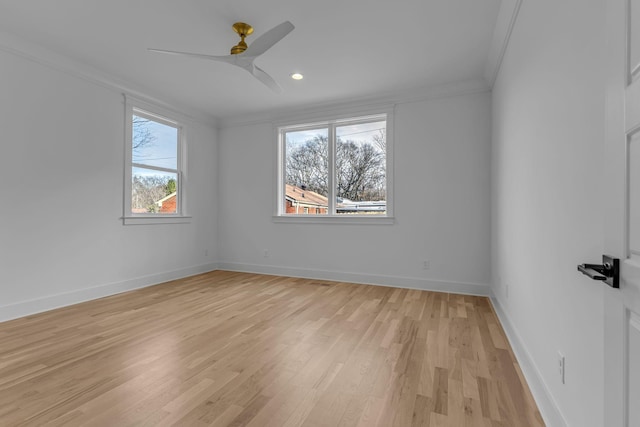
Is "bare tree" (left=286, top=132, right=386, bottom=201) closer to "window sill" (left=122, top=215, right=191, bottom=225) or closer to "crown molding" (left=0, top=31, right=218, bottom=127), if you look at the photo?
"window sill" (left=122, top=215, right=191, bottom=225)

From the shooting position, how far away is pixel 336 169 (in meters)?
4.85

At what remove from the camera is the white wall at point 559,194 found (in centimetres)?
112

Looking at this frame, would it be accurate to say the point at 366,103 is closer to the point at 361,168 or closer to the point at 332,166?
the point at 361,168

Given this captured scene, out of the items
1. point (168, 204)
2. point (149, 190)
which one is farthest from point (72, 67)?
point (168, 204)

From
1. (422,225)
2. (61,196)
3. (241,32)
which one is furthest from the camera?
(422,225)

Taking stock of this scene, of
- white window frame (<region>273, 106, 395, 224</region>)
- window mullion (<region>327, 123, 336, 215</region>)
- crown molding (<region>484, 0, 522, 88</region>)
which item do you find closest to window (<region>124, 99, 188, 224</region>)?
white window frame (<region>273, 106, 395, 224</region>)

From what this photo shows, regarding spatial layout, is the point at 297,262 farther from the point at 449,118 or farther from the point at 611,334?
the point at 611,334

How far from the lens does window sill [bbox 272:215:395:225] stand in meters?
4.43

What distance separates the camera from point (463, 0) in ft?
7.95

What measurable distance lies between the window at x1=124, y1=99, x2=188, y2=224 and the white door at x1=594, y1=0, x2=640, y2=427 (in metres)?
4.64

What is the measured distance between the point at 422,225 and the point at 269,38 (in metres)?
3.00

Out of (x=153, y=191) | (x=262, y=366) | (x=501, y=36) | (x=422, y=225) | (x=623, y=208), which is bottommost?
(x=262, y=366)

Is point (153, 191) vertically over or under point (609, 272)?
over

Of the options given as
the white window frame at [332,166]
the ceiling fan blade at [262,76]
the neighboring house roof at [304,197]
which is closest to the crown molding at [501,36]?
the white window frame at [332,166]
